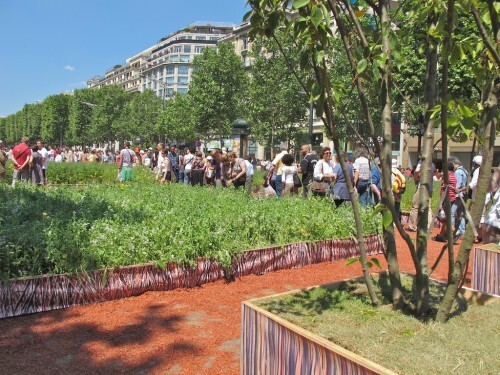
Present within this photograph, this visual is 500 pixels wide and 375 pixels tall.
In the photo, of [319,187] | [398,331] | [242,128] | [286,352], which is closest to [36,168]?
[242,128]

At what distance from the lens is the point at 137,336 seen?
13.8 feet

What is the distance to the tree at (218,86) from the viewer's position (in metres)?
41.2

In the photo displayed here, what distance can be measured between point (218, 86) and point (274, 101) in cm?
738

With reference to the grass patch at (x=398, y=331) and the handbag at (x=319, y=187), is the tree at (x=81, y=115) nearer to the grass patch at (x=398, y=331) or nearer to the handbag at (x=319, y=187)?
the handbag at (x=319, y=187)

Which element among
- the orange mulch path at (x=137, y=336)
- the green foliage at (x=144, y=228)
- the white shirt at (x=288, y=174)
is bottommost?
the orange mulch path at (x=137, y=336)

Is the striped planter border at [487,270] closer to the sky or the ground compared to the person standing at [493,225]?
closer to the ground

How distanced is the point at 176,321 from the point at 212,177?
11077mm

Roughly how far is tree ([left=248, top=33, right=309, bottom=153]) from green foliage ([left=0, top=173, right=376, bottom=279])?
26463 millimetres

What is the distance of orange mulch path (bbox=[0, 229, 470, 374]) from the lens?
366cm

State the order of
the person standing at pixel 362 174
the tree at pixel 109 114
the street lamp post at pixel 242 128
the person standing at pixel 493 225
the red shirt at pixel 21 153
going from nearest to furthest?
the person standing at pixel 493 225
the person standing at pixel 362 174
the red shirt at pixel 21 153
the street lamp post at pixel 242 128
the tree at pixel 109 114

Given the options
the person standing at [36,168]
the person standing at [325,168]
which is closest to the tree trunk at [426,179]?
the person standing at [325,168]

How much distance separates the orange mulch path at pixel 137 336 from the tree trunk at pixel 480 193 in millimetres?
1713

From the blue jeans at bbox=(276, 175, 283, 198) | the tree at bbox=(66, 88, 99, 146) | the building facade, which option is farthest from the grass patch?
the building facade

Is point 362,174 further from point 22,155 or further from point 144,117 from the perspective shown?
point 144,117
